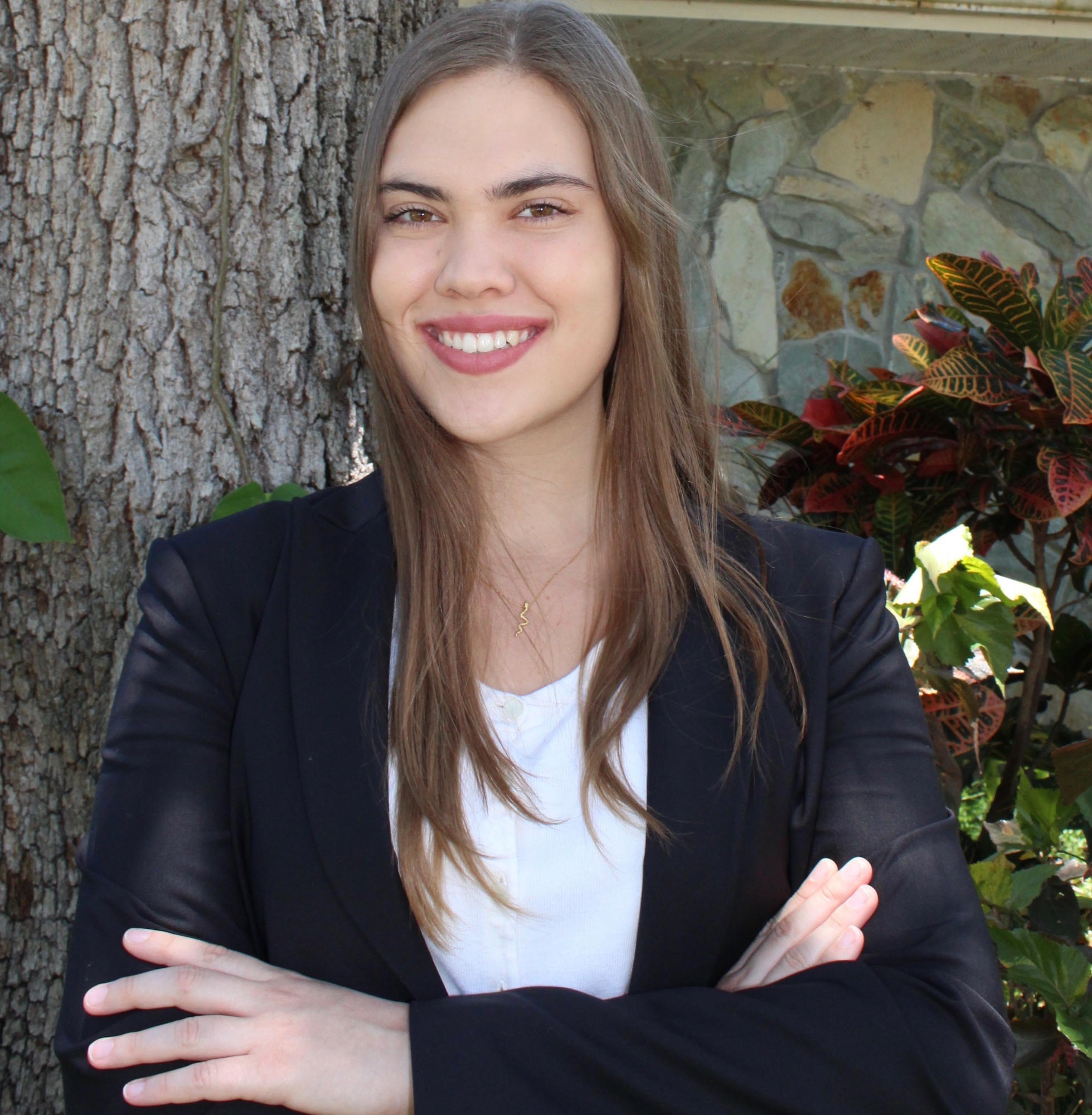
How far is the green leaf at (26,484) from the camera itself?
142cm

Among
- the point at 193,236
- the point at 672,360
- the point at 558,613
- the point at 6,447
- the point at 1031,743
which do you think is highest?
the point at 193,236

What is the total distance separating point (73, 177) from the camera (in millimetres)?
1553

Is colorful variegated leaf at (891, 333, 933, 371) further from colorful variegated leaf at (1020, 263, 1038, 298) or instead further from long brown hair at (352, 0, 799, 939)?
long brown hair at (352, 0, 799, 939)

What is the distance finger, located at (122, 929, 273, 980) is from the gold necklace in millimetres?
505

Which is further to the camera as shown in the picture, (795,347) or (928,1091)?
(795,347)

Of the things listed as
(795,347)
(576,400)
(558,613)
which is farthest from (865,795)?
(795,347)

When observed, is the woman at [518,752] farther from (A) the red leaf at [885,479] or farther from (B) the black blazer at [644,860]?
(A) the red leaf at [885,479]

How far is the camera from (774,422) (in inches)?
103

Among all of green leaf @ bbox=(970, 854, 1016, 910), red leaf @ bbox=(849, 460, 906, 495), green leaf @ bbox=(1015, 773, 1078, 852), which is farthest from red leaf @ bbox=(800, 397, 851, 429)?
green leaf @ bbox=(970, 854, 1016, 910)

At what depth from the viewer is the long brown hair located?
1272mm

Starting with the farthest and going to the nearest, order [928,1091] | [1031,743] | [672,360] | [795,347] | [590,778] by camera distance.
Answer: [795,347] → [1031,743] → [672,360] → [590,778] → [928,1091]

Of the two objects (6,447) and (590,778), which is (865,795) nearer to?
(590,778)

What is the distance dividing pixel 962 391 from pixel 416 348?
1.23 m

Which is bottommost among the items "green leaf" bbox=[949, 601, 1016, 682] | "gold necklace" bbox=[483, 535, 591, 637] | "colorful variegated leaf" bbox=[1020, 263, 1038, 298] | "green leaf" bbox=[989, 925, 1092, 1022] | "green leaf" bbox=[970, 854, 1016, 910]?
"green leaf" bbox=[989, 925, 1092, 1022]
